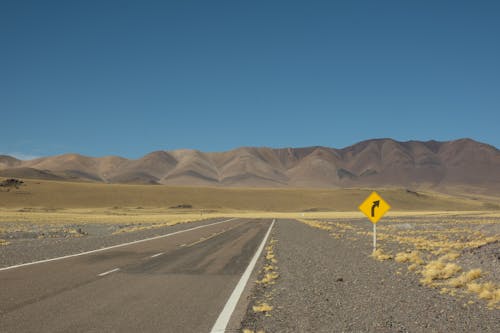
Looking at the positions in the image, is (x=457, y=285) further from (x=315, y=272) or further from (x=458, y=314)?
(x=315, y=272)

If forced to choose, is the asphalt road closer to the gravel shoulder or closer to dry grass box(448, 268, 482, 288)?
the gravel shoulder

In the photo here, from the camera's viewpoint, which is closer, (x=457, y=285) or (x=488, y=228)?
(x=457, y=285)

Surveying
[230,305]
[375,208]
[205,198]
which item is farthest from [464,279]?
[205,198]

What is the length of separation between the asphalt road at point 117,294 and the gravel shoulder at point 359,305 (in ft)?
3.61

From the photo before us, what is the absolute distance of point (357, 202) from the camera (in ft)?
525

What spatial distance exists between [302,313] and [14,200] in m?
128

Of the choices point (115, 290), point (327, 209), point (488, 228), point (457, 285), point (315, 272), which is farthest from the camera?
point (327, 209)

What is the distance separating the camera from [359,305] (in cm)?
916

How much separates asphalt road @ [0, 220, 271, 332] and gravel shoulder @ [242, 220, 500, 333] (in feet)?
3.61

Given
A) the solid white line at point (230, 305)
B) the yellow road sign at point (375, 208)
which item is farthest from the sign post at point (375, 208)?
the solid white line at point (230, 305)

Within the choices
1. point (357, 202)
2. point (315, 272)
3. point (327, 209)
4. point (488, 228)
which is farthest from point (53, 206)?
point (315, 272)

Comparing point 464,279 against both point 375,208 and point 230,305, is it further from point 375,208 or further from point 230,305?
point 375,208

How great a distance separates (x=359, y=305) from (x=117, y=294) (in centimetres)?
494

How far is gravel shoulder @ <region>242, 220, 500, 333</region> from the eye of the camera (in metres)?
7.60
